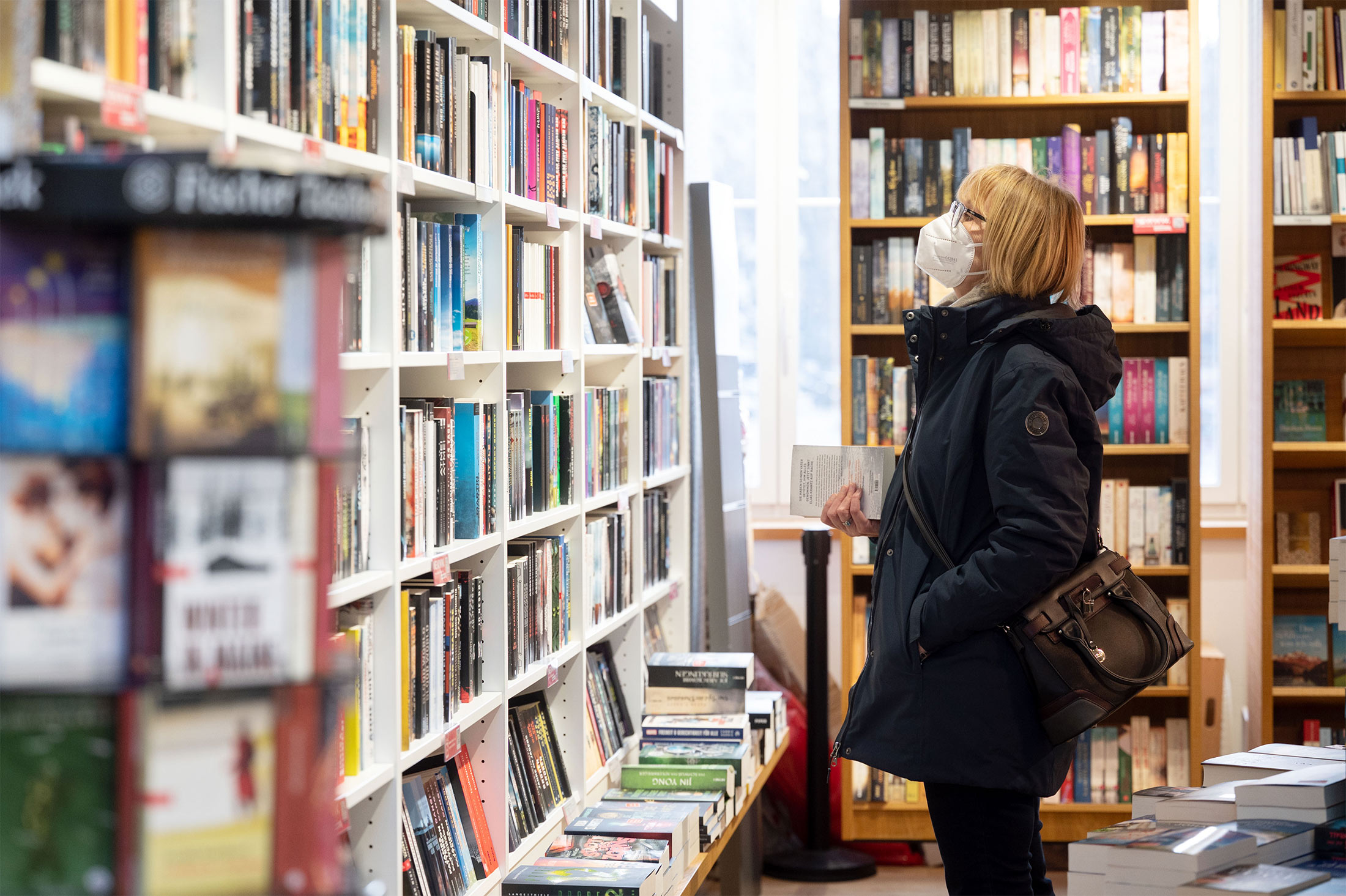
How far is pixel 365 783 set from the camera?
5.88 ft

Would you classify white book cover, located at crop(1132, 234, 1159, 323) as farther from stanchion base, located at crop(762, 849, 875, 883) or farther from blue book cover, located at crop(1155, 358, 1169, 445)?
stanchion base, located at crop(762, 849, 875, 883)

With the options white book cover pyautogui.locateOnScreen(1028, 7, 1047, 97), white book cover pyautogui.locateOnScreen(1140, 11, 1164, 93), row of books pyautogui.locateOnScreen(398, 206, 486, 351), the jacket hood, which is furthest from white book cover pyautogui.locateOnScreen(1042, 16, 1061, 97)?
row of books pyautogui.locateOnScreen(398, 206, 486, 351)

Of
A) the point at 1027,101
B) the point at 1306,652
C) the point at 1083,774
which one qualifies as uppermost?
the point at 1027,101

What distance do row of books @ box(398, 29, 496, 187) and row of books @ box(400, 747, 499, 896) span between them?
1029mm

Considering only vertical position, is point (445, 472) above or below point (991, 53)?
below

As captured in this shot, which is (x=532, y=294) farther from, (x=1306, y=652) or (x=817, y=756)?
(x=1306, y=652)

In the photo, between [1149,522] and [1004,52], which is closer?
[1004,52]

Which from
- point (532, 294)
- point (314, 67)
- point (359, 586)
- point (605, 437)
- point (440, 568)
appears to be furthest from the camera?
point (605, 437)

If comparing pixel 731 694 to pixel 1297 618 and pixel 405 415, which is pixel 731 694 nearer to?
pixel 405 415

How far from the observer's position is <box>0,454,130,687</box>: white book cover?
80cm

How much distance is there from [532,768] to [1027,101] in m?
2.51

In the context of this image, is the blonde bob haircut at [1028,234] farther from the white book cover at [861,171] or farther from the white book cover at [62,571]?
the white book cover at [861,171]

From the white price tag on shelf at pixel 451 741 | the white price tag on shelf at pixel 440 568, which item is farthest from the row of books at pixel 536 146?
the white price tag on shelf at pixel 451 741

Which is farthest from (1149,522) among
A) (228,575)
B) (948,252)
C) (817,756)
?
(228,575)
